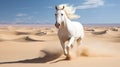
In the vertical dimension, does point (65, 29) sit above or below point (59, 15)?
below

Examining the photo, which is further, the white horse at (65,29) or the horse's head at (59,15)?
the white horse at (65,29)

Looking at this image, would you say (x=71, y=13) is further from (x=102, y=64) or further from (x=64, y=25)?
(x=102, y=64)

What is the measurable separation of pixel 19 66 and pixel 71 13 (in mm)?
2897

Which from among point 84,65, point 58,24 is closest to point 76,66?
point 84,65

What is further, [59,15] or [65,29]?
[65,29]

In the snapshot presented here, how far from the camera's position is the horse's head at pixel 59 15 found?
8.61 m

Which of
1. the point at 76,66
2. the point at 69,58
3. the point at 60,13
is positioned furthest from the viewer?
the point at 69,58

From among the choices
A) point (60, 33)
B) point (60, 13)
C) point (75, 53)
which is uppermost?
point (60, 13)

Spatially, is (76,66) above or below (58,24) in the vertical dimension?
below

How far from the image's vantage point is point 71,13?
33.8ft

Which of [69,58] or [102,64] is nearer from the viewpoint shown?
[102,64]

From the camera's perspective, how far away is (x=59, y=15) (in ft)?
29.0

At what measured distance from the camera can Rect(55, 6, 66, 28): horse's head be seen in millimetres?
8612

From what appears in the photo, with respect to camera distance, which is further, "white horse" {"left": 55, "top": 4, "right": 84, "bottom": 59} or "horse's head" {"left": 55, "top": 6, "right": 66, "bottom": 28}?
"white horse" {"left": 55, "top": 4, "right": 84, "bottom": 59}
